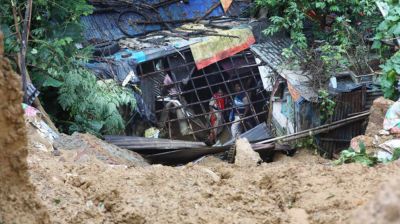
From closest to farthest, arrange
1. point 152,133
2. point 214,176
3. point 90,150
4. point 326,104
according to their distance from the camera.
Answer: point 214,176 → point 90,150 → point 326,104 → point 152,133

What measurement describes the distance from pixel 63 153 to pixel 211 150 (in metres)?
3.50

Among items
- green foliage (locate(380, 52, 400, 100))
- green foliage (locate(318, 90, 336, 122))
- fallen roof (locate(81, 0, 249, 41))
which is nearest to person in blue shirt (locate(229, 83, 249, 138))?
green foliage (locate(318, 90, 336, 122))

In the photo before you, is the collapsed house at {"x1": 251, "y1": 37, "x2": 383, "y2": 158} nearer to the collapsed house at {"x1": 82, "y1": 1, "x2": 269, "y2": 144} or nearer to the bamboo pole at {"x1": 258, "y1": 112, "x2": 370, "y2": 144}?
the bamboo pole at {"x1": 258, "y1": 112, "x2": 370, "y2": 144}

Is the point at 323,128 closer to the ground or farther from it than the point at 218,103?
closer to the ground

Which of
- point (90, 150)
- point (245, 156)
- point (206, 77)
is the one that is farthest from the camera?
point (206, 77)

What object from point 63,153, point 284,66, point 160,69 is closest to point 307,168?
point 63,153

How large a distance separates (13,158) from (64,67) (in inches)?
271

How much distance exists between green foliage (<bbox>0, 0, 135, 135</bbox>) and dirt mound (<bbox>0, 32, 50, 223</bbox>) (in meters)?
6.16

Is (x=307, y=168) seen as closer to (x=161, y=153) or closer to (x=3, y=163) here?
(x=3, y=163)

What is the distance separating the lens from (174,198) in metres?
4.09

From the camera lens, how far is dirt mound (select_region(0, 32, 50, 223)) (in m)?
2.76

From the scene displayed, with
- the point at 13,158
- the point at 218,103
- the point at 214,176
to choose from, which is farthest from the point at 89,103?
the point at 13,158

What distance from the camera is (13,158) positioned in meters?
2.88

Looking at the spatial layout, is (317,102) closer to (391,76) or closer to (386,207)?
(391,76)
